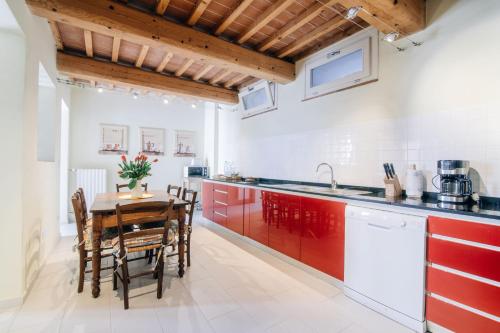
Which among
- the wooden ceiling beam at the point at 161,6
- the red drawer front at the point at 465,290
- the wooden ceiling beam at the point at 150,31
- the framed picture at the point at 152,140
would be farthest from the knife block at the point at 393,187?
the framed picture at the point at 152,140

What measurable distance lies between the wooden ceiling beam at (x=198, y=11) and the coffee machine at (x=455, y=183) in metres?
2.45

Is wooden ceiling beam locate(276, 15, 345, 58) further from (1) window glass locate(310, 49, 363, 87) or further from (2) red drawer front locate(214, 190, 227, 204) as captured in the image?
(2) red drawer front locate(214, 190, 227, 204)

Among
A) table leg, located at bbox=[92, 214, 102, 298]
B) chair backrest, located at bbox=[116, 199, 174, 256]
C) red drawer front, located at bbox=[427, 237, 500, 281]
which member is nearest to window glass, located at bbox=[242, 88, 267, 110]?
chair backrest, located at bbox=[116, 199, 174, 256]

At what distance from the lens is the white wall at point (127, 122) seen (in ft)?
15.6

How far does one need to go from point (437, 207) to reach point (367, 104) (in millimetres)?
1375

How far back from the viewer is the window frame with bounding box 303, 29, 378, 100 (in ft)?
8.27

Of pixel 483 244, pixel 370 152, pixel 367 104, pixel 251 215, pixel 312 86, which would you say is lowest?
pixel 251 215

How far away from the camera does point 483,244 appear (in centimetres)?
139

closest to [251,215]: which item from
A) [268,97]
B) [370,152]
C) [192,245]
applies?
[192,245]

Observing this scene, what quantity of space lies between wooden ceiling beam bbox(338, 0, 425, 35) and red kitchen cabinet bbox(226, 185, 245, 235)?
2.48 metres

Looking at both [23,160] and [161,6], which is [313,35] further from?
[23,160]

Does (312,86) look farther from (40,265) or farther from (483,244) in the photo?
(40,265)

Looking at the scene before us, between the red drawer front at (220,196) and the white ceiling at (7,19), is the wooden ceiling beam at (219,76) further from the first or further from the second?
the white ceiling at (7,19)

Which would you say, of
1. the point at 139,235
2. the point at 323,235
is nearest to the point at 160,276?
the point at 139,235
